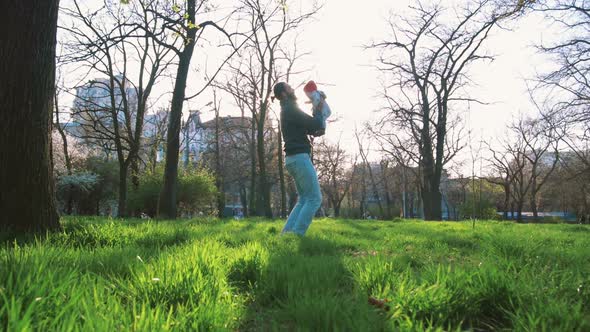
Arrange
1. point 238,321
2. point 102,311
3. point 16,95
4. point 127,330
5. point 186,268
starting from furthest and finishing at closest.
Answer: point 16,95 → point 186,268 → point 238,321 → point 102,311 → point 127,330

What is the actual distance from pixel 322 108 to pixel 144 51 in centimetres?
1919

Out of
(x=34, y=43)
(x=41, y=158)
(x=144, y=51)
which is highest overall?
(x=144, y=51)

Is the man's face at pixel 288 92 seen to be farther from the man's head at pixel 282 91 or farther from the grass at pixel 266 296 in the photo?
the grass at pixel 266 296

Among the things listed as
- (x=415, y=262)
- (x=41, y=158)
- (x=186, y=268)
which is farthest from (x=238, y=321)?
(x=41, y=158)

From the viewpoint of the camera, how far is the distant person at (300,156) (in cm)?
512

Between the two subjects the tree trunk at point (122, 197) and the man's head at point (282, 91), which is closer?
the man's head at point (282, 91)

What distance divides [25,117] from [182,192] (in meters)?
14.0

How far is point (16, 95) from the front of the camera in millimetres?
3674

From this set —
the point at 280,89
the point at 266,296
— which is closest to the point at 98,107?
the point at 280,89

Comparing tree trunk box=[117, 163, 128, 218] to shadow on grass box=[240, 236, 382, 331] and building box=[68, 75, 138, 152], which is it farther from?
shadow on grass box=[240, 236, 382, 331]

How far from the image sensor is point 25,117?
3715 mm

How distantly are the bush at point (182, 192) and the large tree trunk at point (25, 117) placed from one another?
11986 millimetres

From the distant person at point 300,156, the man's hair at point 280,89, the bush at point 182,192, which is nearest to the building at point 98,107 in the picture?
the bush at point 182,192

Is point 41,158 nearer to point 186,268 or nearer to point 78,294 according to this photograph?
point 186,268
